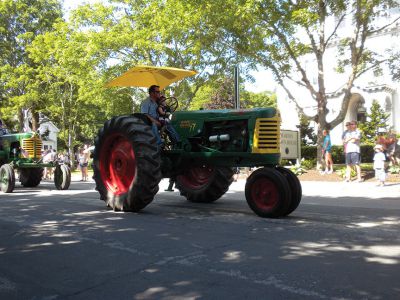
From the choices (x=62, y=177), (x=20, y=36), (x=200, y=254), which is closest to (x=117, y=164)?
(x=200, y=254)

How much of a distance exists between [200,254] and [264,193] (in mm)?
2488

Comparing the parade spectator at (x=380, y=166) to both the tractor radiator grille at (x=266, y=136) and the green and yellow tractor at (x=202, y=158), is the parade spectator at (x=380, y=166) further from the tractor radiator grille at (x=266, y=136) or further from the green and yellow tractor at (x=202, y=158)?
the tractor radiator grille at (x=266, y=136)

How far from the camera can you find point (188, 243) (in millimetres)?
5141

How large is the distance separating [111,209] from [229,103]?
106 feet

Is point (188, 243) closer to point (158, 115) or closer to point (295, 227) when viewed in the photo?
point (295, 227)

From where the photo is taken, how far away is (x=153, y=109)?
8289 mm

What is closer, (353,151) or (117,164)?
(117,164)

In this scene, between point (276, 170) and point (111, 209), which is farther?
point (111, 209)

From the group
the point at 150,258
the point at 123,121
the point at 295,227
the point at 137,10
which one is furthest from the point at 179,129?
the point at 137,10

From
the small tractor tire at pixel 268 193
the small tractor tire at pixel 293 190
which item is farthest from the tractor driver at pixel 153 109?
the small tractor tire at pixel 293 190

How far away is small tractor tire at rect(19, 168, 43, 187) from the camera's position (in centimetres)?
1491

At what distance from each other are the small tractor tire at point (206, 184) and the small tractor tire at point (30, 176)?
24.6ft

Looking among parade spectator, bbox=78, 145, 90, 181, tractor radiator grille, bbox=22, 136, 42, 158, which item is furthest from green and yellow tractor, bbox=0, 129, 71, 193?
parade spectator, bbox=78, 145, 90, 181

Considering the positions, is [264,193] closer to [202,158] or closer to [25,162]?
[202,158]
